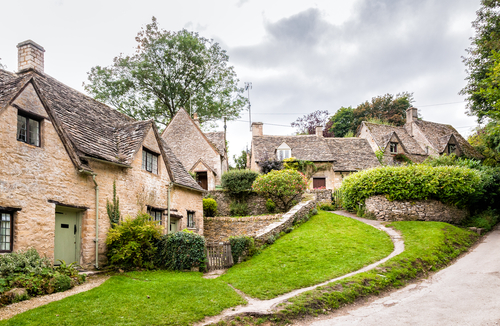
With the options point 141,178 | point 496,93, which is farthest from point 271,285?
point 496,93

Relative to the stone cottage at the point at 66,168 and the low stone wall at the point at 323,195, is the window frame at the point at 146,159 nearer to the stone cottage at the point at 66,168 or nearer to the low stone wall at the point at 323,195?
the stone cottage at the point at 66,168

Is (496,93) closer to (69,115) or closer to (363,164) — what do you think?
(363,164)

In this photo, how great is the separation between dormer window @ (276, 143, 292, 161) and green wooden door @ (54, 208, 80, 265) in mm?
A: 24534

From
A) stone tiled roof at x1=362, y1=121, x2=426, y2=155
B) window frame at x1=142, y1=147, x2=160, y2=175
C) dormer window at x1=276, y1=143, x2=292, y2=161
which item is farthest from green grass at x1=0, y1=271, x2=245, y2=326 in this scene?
stone tiled roof at x1=362, y1=121, x2=426, y2=155

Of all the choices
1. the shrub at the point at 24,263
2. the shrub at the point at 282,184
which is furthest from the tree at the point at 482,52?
the shrub at the point at 24,263

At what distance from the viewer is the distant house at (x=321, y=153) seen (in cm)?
3353

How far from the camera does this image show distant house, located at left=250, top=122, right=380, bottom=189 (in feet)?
110

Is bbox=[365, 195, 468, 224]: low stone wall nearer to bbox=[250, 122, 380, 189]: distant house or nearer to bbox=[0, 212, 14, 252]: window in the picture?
bbox=[250, 122, 380, 189]: distant house

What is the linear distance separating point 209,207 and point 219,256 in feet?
31.6

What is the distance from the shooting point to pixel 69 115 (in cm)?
1352

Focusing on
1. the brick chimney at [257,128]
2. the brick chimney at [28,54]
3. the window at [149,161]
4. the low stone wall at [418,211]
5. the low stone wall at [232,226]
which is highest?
the brick chimney at [257,128]

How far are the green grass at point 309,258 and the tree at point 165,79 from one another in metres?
25.4

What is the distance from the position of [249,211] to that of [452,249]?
13375mm

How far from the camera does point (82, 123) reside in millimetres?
13898
